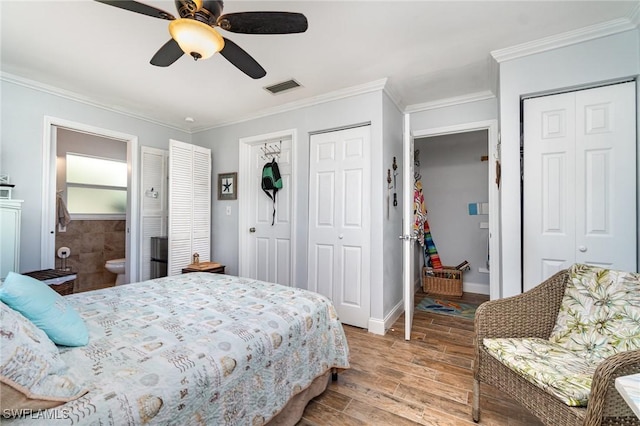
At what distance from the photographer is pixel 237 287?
1.97 metres

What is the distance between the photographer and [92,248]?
184 inches

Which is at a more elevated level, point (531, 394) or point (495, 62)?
point (495, 62)

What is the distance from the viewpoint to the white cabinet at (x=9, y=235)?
238 cm

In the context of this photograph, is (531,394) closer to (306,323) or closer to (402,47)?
(306,323)

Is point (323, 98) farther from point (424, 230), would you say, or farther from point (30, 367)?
point (30, 367)

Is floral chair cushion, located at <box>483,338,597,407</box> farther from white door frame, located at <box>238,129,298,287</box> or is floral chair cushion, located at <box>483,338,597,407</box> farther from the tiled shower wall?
the tiled shower wall

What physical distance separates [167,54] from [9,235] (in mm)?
2258

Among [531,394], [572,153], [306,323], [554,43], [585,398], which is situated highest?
[554,43]

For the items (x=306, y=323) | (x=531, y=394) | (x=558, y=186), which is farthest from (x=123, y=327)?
(x=558, y=186)

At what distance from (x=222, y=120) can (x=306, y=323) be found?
11.2 ft

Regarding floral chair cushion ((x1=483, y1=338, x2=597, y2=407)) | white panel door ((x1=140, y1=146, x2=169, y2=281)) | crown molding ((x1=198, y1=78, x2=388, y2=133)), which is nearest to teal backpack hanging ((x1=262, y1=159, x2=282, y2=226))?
crown molding ((x1=198, y1=78, x2=388, y2=133))

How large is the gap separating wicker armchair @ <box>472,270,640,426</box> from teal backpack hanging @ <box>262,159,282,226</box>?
2.60 m

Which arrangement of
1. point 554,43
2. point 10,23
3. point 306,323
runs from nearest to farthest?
point 306,323 < point 10,23 < point 554,43

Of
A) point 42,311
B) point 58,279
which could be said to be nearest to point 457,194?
point 42,311
